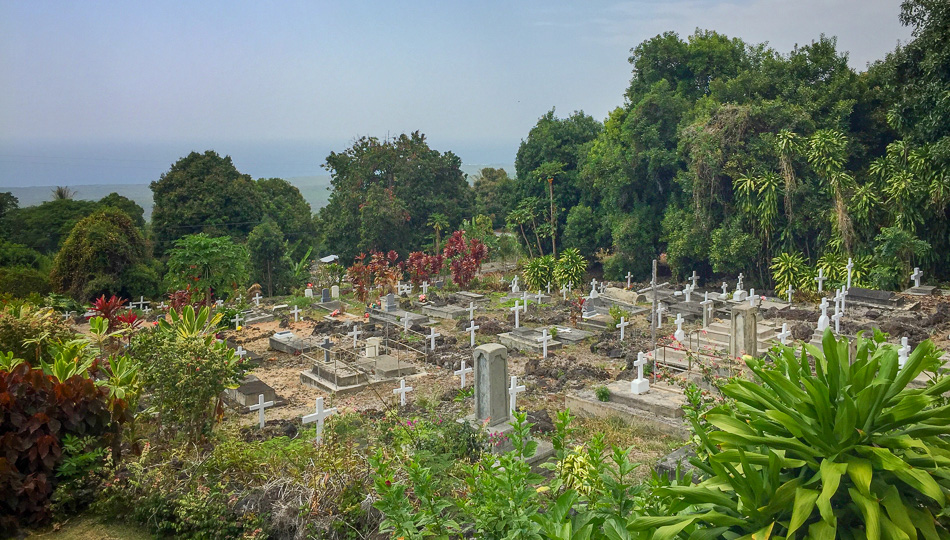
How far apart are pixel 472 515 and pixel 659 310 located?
1408 centimetres

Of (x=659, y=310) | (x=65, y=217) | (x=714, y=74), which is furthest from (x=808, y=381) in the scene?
(x=65, y=217)

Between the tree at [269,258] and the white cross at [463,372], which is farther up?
the tree at [269,258]

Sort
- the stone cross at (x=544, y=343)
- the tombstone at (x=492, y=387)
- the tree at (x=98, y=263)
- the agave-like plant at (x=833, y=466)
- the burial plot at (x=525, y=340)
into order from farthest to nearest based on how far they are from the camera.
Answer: the tree at (x=98, y=263)
the burial plot at (x=525, y=340)
the stone cross at (x=544, y=343)
the tombstone at (x=492, y=387)
the agave-like plant at (x=833, y=466)

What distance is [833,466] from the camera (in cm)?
321

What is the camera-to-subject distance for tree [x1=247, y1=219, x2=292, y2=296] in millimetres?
27547

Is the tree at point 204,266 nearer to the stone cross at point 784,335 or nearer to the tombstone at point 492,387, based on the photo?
the tombstone at point 492,387

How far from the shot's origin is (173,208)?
27.5m

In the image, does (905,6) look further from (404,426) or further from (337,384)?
(404,426)

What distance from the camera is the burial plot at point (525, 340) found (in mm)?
15445

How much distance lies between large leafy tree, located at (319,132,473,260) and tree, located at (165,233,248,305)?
13272mm

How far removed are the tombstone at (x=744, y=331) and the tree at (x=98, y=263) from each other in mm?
19651

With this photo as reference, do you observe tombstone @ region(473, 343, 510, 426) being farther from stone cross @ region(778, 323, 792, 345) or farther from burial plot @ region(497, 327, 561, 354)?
stone cross @ region(778, 323, 792, 345)

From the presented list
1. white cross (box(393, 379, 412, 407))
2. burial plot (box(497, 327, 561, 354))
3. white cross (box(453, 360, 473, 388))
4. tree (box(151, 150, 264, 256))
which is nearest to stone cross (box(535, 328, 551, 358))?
burial plot (box(497, 327, 561, 354))

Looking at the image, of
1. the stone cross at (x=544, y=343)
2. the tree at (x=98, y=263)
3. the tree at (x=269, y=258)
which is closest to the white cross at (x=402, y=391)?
the stone cross at (x=544, y=343)
